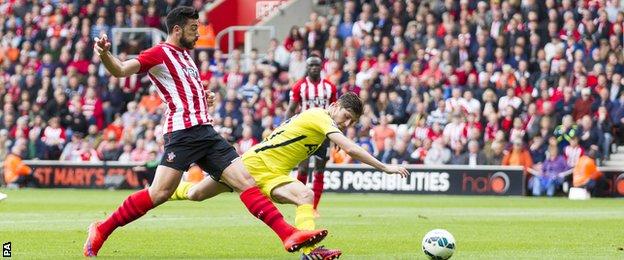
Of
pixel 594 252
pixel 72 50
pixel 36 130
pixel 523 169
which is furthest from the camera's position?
pixel 72 50

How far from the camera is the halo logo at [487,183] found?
26719 mm

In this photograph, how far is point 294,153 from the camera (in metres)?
12.3

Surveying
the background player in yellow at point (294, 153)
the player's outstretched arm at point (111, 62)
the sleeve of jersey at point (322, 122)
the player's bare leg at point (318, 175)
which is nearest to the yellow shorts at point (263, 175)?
the background player in yellow at point (294, 153)

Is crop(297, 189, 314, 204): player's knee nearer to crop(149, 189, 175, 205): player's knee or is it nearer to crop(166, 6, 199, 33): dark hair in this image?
crop(149, 189, 175, 205): player's knee

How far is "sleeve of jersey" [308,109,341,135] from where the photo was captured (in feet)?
37.9

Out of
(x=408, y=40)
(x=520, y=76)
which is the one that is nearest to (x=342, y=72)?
(x=408, y=40)

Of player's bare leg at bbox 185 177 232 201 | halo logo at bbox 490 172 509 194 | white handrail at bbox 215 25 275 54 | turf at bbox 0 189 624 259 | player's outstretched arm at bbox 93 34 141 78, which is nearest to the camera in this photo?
player's outstretched arm at bbox 93 34 141 78

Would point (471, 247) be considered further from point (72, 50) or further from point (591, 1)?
point (72, 50)

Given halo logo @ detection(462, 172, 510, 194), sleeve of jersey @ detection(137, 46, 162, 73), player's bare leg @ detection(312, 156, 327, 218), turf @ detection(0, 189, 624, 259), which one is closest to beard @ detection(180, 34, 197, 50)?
sleeve of jersey @ detection(137, 46, 162, 73)

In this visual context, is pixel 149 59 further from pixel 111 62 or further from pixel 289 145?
pixel 289 145

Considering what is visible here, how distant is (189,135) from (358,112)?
4.74 ft

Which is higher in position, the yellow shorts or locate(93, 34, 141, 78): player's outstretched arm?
locate(93, 34, 141, 78): player's outstretched arm

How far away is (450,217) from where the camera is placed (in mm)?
18031

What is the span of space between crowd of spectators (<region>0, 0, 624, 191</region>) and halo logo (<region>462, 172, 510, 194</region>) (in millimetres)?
470
